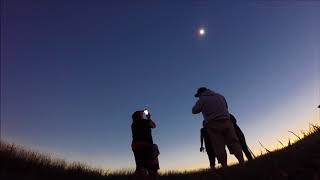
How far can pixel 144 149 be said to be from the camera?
8.16m

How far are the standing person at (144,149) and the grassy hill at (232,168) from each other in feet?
2.75

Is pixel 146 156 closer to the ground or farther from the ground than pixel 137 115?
closer to the ground

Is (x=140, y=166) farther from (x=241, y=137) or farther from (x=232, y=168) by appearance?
(x=241, y=137)

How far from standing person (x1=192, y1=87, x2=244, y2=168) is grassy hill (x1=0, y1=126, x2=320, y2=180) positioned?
0.74 meters

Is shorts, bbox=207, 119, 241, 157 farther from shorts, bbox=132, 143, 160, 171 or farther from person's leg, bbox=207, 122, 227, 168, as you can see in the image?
shorts, bbox=132, 143, 160, 171

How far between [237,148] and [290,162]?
3.98 meters

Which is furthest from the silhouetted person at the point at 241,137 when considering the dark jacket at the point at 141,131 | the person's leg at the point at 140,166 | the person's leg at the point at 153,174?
the person's leg at the point at 140,166

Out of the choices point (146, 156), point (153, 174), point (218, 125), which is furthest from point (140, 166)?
point (218, 125)

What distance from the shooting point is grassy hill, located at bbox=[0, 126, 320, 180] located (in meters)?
4.32

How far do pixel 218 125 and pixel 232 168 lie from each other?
7.12 ft

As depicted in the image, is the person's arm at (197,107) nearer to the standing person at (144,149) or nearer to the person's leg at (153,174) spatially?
the standing person at (144,149)

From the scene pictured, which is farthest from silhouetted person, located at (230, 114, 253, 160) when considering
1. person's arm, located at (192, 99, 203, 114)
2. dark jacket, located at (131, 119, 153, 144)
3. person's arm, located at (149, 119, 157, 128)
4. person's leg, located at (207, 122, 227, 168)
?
dark jacket, located at (131, 119, 153, 144)

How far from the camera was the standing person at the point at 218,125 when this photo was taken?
28.8 feet

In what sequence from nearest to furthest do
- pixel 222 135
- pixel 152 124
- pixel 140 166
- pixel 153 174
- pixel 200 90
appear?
pixel 140 166
pixel 153 174
pixel 152 124
pixel 222 135
pixel 200 90
